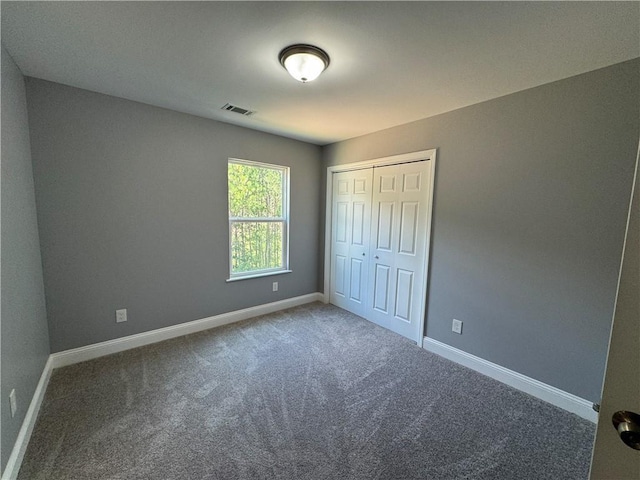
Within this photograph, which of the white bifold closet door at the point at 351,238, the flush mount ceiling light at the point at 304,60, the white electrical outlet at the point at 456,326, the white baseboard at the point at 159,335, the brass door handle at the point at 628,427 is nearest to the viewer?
the brass door handle at the point at 628,427

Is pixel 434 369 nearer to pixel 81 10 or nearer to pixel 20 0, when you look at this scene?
pixel 81 10

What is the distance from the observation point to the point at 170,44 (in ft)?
5.24

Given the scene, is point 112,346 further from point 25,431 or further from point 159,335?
point 25,431

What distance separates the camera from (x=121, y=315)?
255 centimetres

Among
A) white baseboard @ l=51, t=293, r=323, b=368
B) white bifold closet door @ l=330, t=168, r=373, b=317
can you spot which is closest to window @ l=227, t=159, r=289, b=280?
white baseboard @ l=51, t=293, r=323, b=368

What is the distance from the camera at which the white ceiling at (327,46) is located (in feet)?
A: 4.29

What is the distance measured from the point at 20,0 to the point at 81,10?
252mm

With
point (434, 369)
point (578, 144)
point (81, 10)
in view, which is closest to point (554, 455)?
point (434, 369)

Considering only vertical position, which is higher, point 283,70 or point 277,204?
point 283,70

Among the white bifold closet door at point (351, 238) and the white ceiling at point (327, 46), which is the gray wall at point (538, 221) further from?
the white bifold closet door at point (351, 238)

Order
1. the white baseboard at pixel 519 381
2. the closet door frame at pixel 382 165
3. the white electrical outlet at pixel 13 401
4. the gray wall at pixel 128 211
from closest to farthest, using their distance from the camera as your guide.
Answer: the white electrical outlet at pixel 13 401, the white baseboard at pixel 519 381, the gray wall at pixel 128 211, the closet door frame at pixel 382 165

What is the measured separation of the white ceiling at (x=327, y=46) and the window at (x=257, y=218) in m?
1.11

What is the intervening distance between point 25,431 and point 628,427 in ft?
8.91

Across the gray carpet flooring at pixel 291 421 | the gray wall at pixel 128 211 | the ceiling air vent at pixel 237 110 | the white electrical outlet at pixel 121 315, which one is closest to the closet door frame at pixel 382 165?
the gray carpet flooring at pixel 291 421
